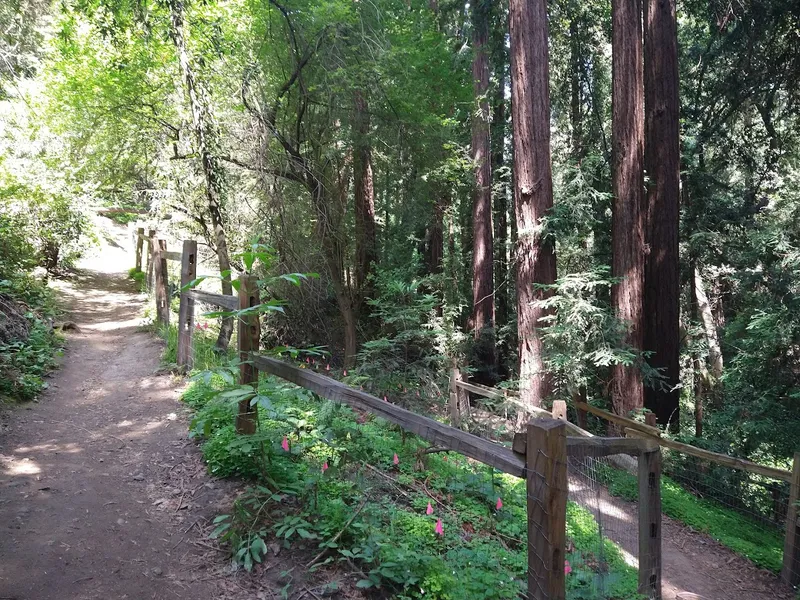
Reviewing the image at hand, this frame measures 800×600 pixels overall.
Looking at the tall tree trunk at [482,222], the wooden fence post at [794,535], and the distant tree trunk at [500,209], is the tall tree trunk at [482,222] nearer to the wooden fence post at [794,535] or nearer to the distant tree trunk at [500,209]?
the distant tree trunk at [500,209]

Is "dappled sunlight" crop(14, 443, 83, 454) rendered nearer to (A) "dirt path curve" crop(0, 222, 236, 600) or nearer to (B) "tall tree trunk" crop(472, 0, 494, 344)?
(A) "dirt path curve" crop(0, 222, 236, 600)

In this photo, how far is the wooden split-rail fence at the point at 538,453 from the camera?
2727 millimetres

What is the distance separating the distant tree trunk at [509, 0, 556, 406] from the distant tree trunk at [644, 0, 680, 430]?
149 inches

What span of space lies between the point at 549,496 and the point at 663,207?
36.7ft

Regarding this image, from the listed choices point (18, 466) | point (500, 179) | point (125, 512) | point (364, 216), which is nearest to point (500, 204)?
point (500, 179)

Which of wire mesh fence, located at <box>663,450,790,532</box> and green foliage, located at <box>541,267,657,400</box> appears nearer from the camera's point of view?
wire mesh fence, located at <box>663,450,790,532</box>

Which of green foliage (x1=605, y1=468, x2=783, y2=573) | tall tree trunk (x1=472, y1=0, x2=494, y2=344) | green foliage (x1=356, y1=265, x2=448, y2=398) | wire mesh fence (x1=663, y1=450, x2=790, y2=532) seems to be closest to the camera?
green foliage (x1=605, y1=468, x2=783, y2=573)

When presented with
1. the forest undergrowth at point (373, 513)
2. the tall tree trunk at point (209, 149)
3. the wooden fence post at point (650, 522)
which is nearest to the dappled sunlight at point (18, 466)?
the forest undergrowth at point (373, 513)

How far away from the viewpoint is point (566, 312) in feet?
30.1

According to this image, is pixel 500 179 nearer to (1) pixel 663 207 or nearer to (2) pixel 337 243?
(1) pixel 663 207

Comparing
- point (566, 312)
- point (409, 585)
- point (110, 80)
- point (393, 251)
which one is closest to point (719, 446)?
point (566, 312)

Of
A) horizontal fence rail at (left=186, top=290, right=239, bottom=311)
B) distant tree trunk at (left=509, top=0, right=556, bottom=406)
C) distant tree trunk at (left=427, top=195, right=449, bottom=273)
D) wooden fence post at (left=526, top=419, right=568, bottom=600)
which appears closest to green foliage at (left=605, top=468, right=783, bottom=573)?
distant tree trunk at (left=509, top=0, right=556, bottom=406)

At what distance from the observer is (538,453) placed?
108 inches

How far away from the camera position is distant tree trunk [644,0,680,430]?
40.3ft
